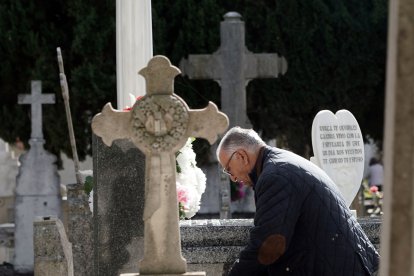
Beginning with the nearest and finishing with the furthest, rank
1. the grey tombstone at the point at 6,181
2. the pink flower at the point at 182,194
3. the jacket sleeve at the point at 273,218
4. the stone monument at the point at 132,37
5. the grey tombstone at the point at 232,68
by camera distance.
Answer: the jacket sleeve at the point at 273,218 → the pink flower at the point at 182,194 → the stone monument at the point at 132,37 → the grey tombstone at the point at 232,68 → the grey tombstone at the point at 6,181

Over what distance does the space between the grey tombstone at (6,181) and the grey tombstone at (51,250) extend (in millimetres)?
9900

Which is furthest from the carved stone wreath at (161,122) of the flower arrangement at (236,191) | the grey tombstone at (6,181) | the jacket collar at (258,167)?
the grey tombstone at (6,181)

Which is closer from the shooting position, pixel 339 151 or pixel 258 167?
pixel 258 167

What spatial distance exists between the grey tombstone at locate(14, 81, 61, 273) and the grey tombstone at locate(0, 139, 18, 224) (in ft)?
8.25

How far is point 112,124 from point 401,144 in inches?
118

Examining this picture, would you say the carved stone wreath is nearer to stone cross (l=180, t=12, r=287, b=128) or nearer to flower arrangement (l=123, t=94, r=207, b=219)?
flower arrangement (l=123, t=94, r=207, b=219)

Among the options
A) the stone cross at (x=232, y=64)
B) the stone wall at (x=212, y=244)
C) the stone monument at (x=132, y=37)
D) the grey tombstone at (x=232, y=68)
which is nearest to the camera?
the stone wall at (x=212, y=244)

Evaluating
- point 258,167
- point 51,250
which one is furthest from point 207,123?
point 51,250

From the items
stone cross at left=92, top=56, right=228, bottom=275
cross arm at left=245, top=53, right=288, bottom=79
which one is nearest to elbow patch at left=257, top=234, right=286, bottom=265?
stone cross at left=92, top=56, right=228, bottom=275

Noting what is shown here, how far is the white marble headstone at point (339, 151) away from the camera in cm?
898

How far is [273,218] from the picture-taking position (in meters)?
5.56

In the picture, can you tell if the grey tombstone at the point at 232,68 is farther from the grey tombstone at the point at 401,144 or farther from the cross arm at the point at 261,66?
the grey tombstone at the point at 401,144

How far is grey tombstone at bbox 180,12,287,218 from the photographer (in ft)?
47.0

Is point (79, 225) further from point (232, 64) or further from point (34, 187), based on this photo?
point (34, 187)
